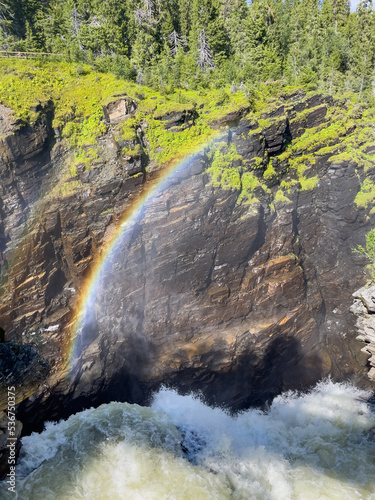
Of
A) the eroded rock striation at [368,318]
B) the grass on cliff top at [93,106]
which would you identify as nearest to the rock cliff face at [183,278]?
the grass on cliff top at [93,106]

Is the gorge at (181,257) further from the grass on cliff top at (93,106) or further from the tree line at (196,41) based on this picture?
the tree line at (196,41)

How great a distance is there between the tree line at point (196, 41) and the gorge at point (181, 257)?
25.6ft

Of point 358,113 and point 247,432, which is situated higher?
point 358,113

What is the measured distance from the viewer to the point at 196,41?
129ft

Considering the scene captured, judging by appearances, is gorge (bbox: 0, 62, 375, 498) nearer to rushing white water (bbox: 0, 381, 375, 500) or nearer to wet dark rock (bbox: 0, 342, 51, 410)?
rushing white water (bbox: 0, 381, 375, 500)

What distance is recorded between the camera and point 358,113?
98.7 feet

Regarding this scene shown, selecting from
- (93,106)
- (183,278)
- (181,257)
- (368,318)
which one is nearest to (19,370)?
(183,278)

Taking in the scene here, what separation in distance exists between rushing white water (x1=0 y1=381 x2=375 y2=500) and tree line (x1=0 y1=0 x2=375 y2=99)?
Answer: 2942 centimetres

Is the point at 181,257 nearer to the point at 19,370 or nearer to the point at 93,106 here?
the point at 93,106

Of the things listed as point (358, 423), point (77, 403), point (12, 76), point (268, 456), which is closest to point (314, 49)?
point (12, 76)

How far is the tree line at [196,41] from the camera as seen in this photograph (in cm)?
3256

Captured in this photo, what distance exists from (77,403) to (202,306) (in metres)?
12.5

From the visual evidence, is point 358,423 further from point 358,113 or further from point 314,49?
point 314,49

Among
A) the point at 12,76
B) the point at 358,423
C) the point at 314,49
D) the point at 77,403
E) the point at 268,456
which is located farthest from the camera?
the point at 314,49
